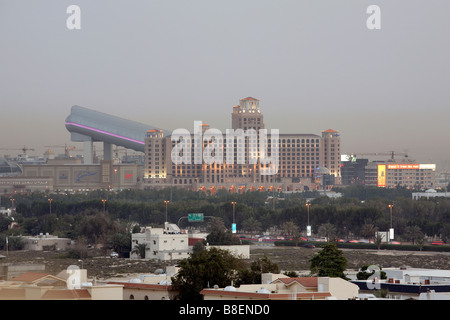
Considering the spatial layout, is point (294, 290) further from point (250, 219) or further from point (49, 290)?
→ point (250, 219)

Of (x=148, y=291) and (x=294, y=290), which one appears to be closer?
(x=294, y=290)

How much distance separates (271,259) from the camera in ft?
249

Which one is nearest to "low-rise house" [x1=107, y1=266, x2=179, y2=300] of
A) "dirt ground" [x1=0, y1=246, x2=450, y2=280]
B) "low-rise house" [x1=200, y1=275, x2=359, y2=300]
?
"low-rise house" [x1=200, y1=275, x2=359, y2=300]

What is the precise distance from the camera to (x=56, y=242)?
3622 inches

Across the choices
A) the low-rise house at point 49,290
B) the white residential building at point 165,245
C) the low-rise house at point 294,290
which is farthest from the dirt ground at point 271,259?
the low-rise house at point 49,290

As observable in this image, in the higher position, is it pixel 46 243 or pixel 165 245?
pixel 165 245

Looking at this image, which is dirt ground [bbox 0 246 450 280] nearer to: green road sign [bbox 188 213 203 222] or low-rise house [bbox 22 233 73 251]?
low-rise house [bbox 22 233 73 251]

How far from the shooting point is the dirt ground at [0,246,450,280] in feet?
218

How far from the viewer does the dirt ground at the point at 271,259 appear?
218 ft

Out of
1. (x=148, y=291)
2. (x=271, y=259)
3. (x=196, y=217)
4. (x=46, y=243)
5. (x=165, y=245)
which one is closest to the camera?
(x=148, y=291)

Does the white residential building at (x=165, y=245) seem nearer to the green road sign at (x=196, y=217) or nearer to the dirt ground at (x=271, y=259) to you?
the dirt ground at (x=271, y=259)

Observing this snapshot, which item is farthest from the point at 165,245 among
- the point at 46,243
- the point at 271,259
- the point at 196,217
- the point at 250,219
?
the point at 250,219
